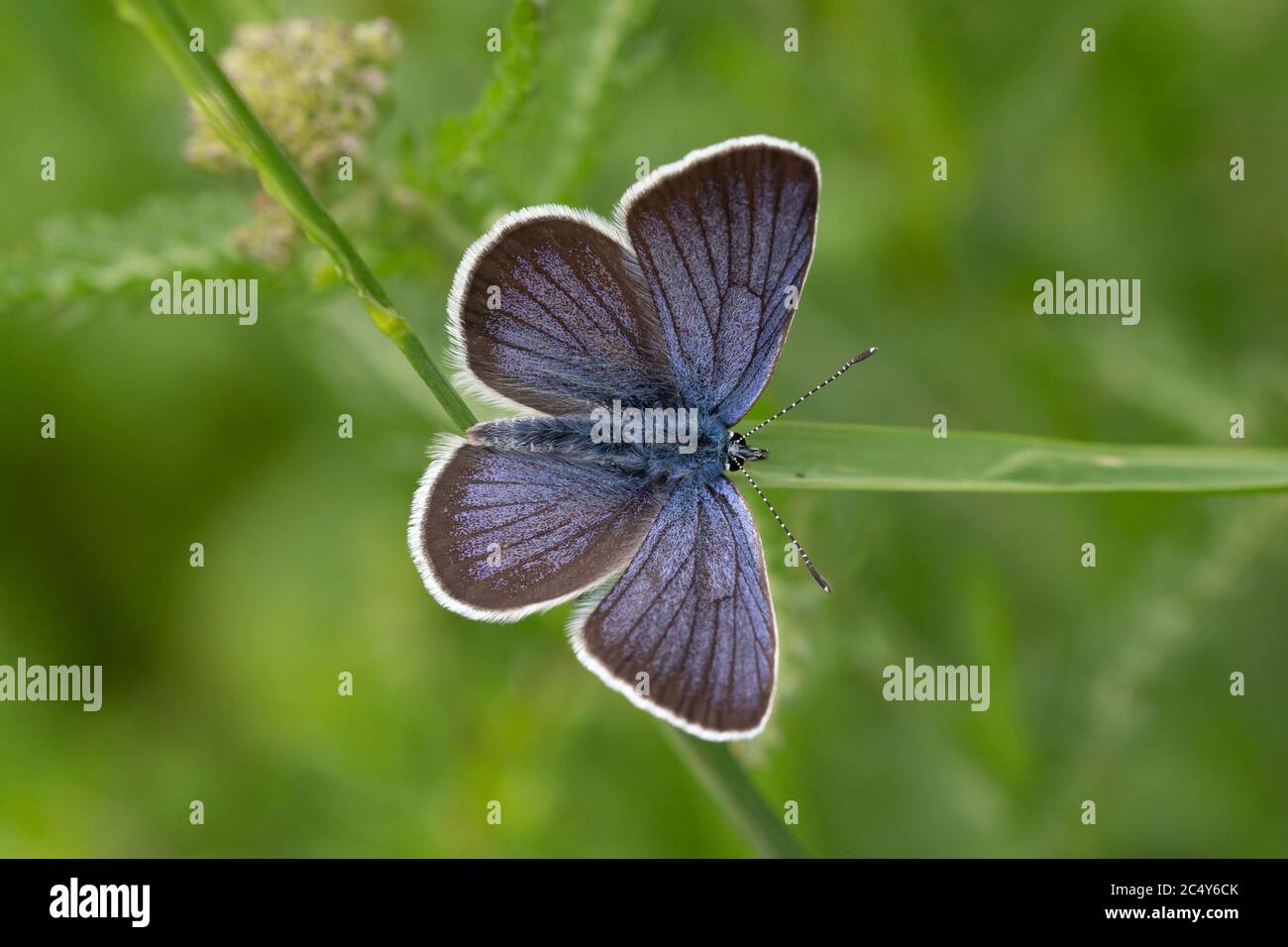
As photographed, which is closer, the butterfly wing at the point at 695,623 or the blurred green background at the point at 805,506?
the butterfly wing at the point at 695,623

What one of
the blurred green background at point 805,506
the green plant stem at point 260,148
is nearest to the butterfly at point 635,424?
the green plant stem at point 260,148

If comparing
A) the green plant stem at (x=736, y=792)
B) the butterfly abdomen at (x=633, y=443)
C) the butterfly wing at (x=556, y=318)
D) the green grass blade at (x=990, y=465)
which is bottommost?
the green plant stem at (x=736, y=792)

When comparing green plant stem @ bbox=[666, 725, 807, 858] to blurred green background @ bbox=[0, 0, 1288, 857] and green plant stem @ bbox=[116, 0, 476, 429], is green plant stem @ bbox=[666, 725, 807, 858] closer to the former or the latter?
blurred green background @ bbox=[0, 0, 1288, 857]

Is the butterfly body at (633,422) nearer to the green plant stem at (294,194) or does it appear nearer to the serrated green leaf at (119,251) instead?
the green plant stem at (294,194)

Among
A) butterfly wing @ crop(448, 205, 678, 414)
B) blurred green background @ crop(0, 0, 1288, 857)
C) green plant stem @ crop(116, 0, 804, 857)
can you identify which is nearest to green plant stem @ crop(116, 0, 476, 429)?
green plant stem @ crop(116, 0, 804, 857)

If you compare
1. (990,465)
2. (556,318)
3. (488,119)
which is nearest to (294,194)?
(488,119)
